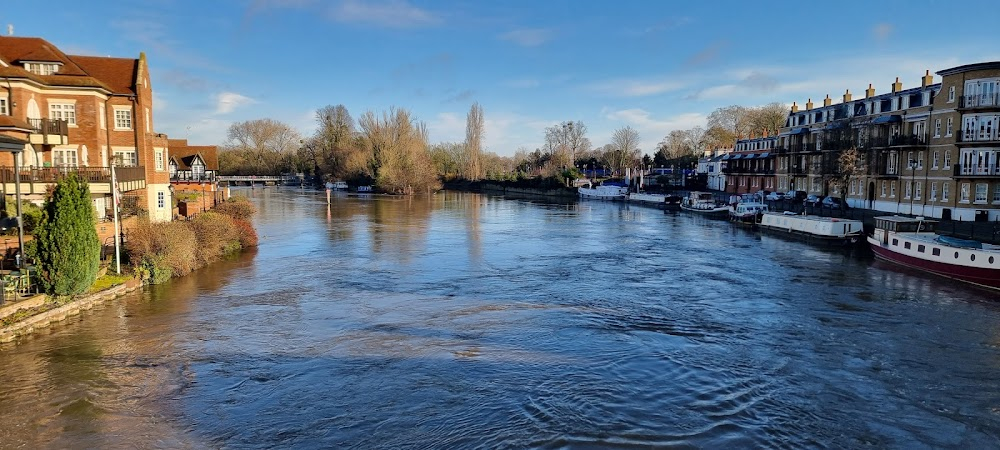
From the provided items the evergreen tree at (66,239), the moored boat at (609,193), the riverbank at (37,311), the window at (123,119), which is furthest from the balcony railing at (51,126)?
the moored boat at (609,193)

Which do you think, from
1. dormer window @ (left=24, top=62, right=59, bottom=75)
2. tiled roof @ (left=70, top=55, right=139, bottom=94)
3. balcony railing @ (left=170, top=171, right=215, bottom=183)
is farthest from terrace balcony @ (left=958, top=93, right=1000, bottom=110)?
balcony railing @ (left=170, top=171, right=215, bottom=183)

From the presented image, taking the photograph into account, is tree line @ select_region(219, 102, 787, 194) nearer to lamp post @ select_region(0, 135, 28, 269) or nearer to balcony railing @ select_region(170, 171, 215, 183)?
balcony railing @ select_region(170, 171, 215, 183)

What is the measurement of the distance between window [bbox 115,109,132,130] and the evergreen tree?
1368cm

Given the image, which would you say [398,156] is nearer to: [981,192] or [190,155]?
[190,155]

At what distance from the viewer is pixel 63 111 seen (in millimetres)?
26625

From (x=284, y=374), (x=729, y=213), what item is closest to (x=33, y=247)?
(x=284, y=374)

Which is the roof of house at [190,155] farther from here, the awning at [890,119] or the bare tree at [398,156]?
the awning at [890,119]

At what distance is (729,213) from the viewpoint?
50.2 metres

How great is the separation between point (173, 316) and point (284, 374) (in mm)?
6652

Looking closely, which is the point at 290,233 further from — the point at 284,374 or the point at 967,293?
the point at 967,293

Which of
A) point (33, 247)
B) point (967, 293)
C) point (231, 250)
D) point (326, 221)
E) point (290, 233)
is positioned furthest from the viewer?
point (326, 221)

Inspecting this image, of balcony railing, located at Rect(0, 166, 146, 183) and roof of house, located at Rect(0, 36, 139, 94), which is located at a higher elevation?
roof of house, located at Rect(0, 36, 139, 94)

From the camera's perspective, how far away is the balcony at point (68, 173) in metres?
22.1

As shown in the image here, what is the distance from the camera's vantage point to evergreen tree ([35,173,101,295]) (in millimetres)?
16609
